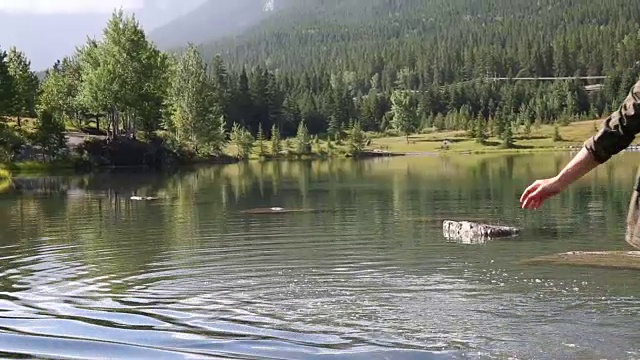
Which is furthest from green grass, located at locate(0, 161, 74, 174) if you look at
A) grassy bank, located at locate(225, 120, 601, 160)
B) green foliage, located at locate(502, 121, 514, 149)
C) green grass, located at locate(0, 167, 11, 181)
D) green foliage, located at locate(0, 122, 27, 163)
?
green foliage, located at locate(502, 121, 514, 149)

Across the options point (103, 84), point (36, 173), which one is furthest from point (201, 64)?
point (36, 173)

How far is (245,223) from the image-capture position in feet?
117

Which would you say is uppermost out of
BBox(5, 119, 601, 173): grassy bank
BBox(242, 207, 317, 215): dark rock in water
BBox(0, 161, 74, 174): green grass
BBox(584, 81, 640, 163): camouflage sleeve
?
BBox(5, 119, 601, 173): grassy bank

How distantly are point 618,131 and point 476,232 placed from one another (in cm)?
2315

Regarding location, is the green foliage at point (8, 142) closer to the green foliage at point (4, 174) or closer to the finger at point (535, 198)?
the green foliage at point (4, 174)

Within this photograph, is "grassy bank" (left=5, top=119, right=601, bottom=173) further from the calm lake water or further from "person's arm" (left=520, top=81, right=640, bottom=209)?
"person's arm" (left=520, top=81, right=640, bottom=209)

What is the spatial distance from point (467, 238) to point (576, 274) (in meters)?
8.26

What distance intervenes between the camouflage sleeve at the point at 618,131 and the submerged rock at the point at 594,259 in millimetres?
15616

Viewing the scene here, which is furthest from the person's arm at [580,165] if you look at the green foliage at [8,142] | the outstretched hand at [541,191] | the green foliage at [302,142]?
the green foliage at [302,142]

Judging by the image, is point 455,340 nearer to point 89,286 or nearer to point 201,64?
point 89,286

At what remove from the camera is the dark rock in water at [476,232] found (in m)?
27.9

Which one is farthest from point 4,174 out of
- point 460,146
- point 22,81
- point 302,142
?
point 460,146

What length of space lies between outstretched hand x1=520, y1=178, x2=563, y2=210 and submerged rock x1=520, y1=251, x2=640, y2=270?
15.3 m

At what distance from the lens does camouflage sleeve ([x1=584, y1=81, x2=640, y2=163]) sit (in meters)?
5.25
